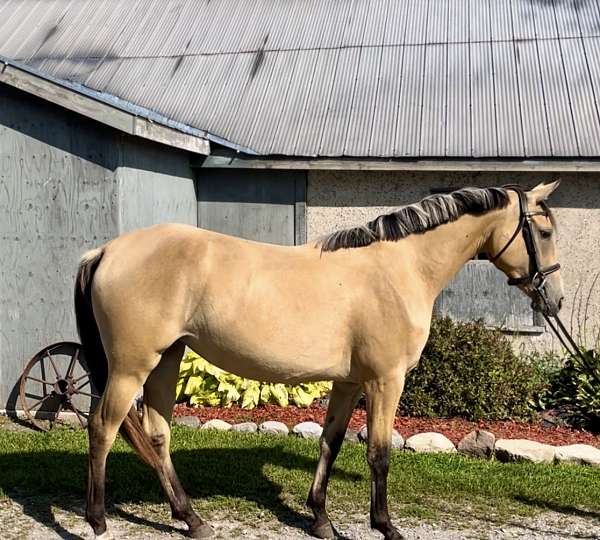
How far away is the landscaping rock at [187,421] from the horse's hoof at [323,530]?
9.48ft

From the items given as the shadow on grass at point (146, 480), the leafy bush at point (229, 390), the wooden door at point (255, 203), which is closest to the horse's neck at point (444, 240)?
the shadow on grass at point (146, 480)

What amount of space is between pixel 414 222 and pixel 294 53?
23.2 ft

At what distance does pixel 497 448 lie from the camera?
21.3 feet

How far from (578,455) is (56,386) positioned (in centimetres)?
495

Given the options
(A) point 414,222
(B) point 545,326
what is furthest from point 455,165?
(A) point 414,222

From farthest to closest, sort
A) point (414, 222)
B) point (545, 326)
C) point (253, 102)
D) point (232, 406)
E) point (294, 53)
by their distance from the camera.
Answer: point (294, 53) → point (253, 102) → point (545, 326) → point (232, 406) → point (414, 222)

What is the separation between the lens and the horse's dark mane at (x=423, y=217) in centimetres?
452

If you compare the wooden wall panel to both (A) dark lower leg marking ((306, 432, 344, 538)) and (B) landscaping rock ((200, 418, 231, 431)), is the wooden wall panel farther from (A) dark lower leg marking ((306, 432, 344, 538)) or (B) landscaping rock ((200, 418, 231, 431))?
(A) dark lower leg marking ((306, 432, 344, 538))

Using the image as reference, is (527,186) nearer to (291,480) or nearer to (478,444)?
(478,444)

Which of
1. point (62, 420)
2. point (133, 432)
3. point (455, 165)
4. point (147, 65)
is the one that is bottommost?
point (62, 420)

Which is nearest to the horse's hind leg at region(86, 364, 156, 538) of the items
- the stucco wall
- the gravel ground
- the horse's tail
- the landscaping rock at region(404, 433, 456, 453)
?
the horse's tail

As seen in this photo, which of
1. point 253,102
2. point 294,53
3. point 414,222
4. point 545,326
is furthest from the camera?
point 294,53

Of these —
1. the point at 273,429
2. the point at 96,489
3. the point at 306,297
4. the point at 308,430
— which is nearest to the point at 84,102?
the point at 273,429

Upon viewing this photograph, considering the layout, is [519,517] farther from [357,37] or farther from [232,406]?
[357,37]
